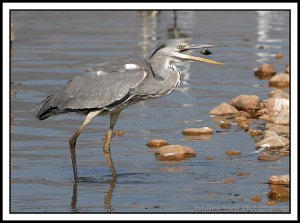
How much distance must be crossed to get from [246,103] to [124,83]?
3953 millimetres

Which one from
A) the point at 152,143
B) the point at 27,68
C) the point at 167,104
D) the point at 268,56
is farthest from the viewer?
the point at 268,56

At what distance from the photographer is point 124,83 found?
9.93 metres

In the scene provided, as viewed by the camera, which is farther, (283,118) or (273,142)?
(283,118)

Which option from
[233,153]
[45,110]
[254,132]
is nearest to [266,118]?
[254,132]

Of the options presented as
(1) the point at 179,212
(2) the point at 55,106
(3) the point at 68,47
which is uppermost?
(3) the point at 68,47

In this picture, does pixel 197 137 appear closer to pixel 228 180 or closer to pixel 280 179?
pixel 228 180

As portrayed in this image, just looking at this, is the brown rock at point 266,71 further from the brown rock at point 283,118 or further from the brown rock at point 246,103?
the brown rock at point 283,118

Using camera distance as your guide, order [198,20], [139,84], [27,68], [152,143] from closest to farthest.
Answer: [139,84] < [152,143] < [27,68] < [198,20]

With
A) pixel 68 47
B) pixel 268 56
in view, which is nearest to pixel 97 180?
pixel 268 56

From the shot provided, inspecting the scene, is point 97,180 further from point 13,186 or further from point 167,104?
point 167,104

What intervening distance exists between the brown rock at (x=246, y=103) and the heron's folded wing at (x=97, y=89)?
3776 mm

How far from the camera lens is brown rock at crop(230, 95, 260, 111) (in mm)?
13438

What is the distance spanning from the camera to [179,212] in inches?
338

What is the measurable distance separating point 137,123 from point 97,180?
115 inches
